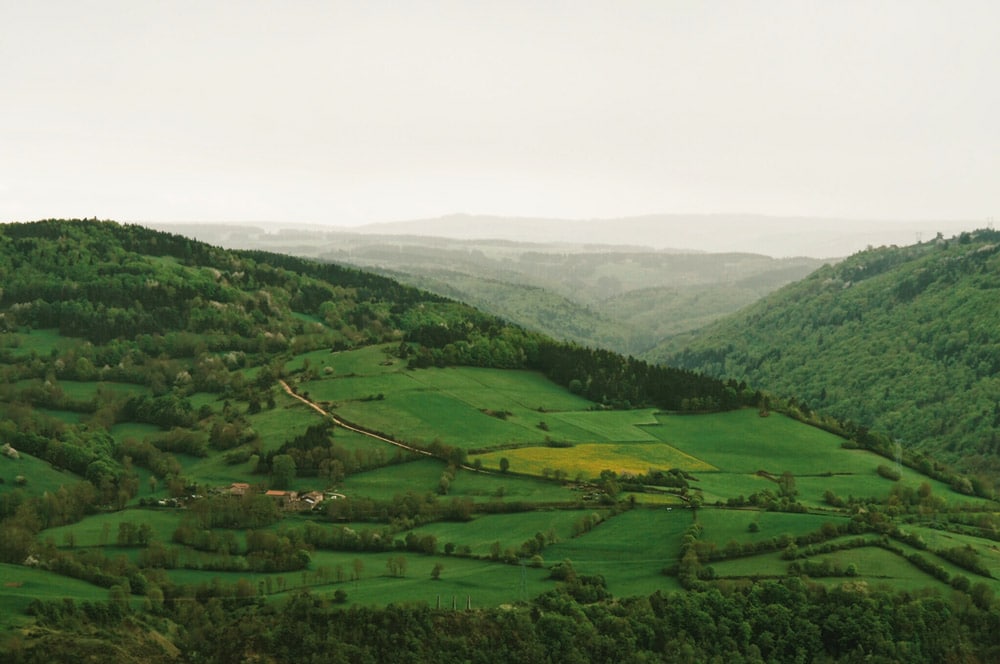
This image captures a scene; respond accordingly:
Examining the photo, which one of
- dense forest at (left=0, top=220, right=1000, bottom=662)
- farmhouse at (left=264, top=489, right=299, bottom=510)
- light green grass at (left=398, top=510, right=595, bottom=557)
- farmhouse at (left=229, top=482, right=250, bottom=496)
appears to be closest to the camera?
dense forest at (left=0, top=220, right=1000, bottom=662)

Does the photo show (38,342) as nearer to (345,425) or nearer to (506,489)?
(345,425)

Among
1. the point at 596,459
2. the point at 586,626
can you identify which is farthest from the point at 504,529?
the point at 596,459

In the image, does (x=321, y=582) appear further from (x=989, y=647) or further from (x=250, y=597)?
(x=989, y=647)

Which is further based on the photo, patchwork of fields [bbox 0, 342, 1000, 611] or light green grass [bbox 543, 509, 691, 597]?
patchwork of fields [bbox 0, 342, 1000, 611]

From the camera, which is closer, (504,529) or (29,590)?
(29,590)

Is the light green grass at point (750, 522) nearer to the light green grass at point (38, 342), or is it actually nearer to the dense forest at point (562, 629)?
the dense forest at point (562, 629)

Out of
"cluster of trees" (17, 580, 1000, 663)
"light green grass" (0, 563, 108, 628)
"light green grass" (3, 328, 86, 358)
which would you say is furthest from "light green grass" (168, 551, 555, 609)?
"light green grass" (3, 328, 86, 358)

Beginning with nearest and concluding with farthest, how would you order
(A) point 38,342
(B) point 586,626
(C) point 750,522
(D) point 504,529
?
(B) point 586,626
(D) point 504,529
(C) point 750,522
(A) point 38,342

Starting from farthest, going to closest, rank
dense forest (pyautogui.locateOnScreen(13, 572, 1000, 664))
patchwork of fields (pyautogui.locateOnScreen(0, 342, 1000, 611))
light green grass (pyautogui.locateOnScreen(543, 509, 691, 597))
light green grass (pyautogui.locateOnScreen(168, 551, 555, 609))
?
patchwork of fields (pyautogui.locateOnScreen(0, 342, 1000, 611)), light green grass (pyautogui.locateOnScreen(543, 509, 691, 597)), light green grass (pyautogui.locateOnScreen(168, 551, 555, 609)), dense forest (pyautogui.locateOnScreen(13, 572, 1000, 664))

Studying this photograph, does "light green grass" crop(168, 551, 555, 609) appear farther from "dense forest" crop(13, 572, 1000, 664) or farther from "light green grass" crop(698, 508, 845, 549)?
"light green grass" crop(698, 508, 845, 549)

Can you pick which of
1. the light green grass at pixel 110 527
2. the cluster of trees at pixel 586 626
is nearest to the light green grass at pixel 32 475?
the light green grass at pixel 110 527

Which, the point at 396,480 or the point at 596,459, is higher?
the point at 596,459
